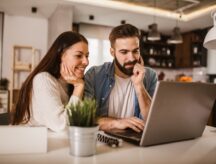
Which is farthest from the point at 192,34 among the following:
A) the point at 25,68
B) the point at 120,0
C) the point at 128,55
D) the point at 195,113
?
the point at 195,113

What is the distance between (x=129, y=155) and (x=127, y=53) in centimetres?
99

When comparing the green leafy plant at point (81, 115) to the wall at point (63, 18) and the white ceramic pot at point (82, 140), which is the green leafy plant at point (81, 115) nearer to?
the white ceramic pot at point (82, 140)

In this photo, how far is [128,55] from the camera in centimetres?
167

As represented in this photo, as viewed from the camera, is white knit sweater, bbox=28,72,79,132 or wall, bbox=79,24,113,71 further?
wall, bbox=79,24,113,71

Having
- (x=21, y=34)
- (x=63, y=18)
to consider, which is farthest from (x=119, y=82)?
(x=21, y=34)

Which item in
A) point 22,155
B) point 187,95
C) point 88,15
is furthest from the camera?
point 88,15

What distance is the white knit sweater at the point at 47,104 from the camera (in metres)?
1.07

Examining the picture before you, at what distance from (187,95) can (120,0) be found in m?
4.02

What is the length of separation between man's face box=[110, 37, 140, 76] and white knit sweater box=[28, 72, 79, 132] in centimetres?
54

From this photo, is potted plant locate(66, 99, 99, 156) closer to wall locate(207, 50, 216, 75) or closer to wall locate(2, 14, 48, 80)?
wall locate(2, 14, 48, 80)

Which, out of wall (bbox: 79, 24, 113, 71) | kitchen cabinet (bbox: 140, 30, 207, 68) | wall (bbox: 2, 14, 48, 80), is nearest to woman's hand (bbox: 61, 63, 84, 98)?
wall (bbox: 2, 14, 48, 80)

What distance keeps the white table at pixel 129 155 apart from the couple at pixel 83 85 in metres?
0.22

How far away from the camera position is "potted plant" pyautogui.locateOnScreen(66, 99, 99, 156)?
73 centimetres

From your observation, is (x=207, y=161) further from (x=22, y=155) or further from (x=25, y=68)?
(x=25, y=68)
